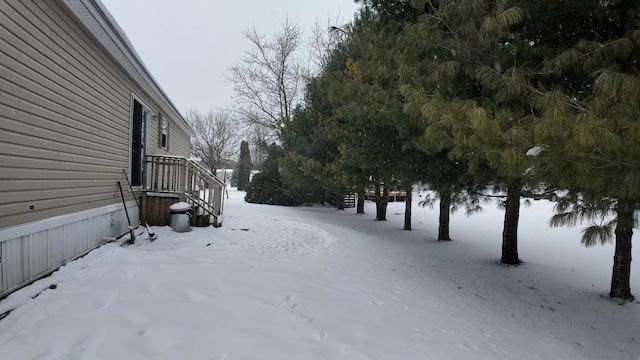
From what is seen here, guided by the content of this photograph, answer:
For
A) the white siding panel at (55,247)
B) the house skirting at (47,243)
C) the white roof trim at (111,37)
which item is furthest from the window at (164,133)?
the white siding panel at (55,247)

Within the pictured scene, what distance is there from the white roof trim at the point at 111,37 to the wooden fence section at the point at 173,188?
5.29 ft

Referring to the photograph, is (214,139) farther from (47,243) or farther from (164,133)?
(47,243)

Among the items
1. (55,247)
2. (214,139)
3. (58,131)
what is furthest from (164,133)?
(214,139)

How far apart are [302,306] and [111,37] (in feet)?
15.1

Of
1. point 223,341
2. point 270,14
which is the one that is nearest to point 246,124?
point 270,14

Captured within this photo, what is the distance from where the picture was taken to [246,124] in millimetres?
22875

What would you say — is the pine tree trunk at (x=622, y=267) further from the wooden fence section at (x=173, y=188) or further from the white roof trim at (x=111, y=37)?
the white roof trim at (x=111, y=37)

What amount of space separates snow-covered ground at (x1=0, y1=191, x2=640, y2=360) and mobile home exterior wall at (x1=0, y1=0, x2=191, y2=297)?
0.40 m

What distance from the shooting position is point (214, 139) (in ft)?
103

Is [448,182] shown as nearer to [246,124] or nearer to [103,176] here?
[103,176]

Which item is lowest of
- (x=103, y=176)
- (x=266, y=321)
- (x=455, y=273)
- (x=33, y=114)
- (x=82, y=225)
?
(x=455, y=273)

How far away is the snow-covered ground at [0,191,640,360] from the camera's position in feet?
9.19

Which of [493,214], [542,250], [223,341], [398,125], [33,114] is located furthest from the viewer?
[493,214]

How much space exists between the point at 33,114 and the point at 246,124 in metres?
19.3
